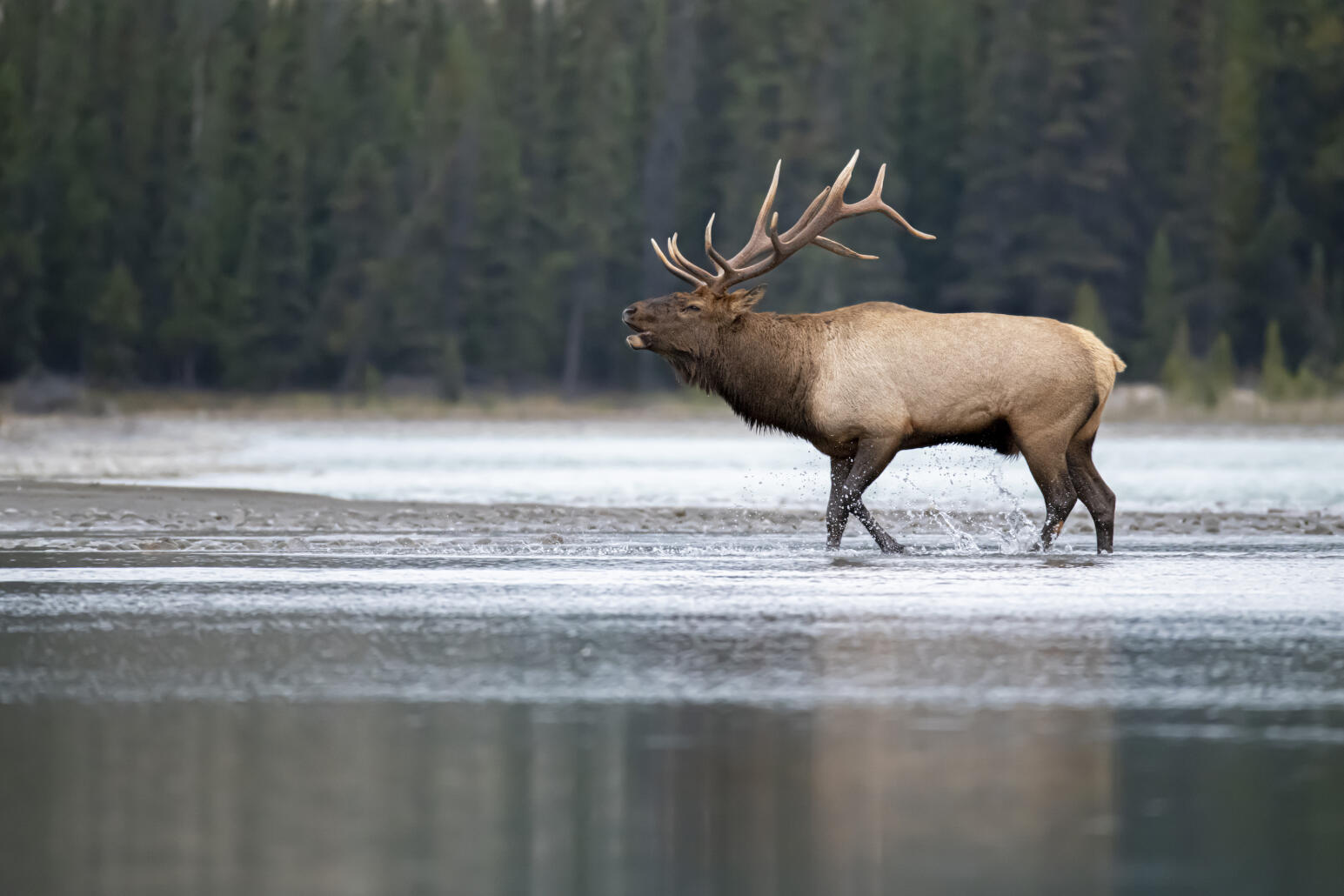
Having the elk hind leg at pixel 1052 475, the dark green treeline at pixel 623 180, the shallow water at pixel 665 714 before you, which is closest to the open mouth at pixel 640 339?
the shallow water at pixel 665 714

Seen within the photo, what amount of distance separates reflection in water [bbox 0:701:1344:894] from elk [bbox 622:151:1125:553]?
6892mm

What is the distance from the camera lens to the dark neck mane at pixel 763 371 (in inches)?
565

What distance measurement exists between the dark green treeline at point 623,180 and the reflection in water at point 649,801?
50.8 meters

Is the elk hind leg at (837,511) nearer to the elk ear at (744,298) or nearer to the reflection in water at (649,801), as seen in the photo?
the elk ear at (744,298)

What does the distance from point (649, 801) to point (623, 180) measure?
59420 millimetres

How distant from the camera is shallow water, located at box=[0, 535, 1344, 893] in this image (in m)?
5.11

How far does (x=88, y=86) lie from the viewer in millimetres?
64625

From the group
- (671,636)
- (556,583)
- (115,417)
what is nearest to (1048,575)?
(556,583)

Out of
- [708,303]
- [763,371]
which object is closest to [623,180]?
[708,303]

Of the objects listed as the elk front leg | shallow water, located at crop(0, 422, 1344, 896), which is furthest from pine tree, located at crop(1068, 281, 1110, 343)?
shallow water, located at crop(0, 422, 1344, 896)

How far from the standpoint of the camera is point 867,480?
45.4ft

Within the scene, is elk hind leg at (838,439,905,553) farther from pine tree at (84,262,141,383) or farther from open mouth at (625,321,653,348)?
pine tree at (84,262,141,383)

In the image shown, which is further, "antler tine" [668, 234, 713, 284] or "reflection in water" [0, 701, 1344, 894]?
"antler tine" [668, 234, 713, 284]

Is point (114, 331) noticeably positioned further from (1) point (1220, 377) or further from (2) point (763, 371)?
(2) point (763, 371)
